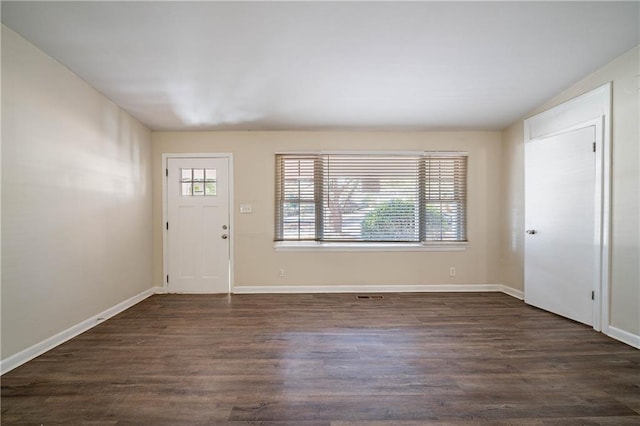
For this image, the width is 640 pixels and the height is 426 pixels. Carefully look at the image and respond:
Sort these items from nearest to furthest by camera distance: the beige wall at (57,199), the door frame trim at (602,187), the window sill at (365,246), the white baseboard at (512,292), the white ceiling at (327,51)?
the white ceiling at (327,51) < the beige wall at (57,199) < the door frame trim at (602,187) < the white baseboard at (512,292) < the window sill at (365,246)

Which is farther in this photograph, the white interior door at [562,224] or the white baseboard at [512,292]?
the white baseboard at [512,292]

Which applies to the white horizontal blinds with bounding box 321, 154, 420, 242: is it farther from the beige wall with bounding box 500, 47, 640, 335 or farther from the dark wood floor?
the beige wall with bounding box 500, 47, 640, 335

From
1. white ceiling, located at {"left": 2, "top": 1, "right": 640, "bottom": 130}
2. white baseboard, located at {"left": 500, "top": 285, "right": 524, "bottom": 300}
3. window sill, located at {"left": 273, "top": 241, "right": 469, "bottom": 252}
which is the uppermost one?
white ceiling, located at {"left": 2, "top": 1, "right": 640, "bottom": 130}

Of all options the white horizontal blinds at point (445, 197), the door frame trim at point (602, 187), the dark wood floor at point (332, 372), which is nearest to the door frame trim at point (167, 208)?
the dark wood floor at point (332, 372)

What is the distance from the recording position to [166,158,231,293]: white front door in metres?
4.33

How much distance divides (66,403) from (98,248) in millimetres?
1793

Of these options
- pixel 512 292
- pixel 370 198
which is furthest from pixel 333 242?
pixel 512 292

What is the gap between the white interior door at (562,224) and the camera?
3.02 meters

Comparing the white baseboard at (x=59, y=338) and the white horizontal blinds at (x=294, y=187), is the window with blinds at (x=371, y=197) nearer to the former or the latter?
the white horizontal blinds at (x=294, y=187)

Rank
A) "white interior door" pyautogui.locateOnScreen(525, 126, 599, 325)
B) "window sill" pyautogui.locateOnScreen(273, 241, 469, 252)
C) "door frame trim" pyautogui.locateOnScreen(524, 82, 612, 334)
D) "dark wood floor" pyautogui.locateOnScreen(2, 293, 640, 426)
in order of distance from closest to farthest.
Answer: "dark wood floor" pyautogui.locateOnScreen(2, 293, 640, 426)
"door frame trim" pyautogui.locateOnScreen(524, 82, 612, 334)
"white interior door" pyautogui.locateOnScreen(525, 126, 599, 325)
"window sill" pyautogui.locateOnScreen(273, 241, 469, 252)

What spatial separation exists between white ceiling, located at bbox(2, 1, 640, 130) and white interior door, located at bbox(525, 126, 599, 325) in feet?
2.38

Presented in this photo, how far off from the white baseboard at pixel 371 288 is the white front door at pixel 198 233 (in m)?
0.48

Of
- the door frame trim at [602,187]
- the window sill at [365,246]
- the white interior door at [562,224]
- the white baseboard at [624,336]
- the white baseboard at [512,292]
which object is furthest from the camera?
the window sill at [365,246]

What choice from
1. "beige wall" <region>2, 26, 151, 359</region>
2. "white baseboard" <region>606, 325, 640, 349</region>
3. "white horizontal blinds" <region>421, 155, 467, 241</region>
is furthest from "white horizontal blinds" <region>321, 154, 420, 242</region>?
"beige wall" <region>2, 26, 151, 359</region>
